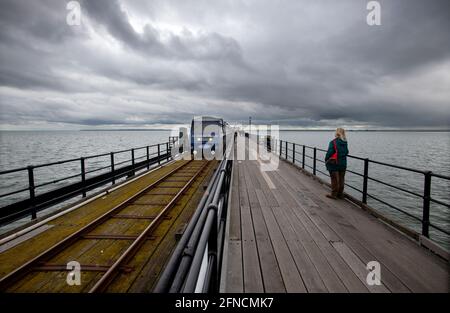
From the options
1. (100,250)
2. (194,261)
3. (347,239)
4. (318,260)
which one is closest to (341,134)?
(347,239)

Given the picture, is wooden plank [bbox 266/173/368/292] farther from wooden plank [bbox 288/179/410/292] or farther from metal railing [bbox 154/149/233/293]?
metal railing [bbox 154/149/233/293]

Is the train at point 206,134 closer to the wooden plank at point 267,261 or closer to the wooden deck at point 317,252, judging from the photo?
the wooden deck at point 317,252

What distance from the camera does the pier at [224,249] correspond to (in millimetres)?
2672

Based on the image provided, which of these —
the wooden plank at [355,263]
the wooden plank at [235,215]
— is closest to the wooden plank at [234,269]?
the wooden plank at [235,215]

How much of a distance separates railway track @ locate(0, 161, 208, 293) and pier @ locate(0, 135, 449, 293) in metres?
0.02

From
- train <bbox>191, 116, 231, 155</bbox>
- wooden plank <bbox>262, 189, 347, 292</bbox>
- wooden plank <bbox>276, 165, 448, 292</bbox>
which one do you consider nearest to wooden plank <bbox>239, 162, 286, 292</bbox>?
wooden plank <bbox>262, 189, 347, 292</bbox>

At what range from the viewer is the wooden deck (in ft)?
9.59

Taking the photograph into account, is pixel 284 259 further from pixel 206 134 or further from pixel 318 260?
pixel 206 134

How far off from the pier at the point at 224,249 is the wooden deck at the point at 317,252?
0.01 meters

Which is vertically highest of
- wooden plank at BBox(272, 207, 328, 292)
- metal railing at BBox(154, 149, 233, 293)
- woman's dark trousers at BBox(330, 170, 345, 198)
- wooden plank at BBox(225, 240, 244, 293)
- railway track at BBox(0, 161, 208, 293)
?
metal railing at BBox(154, 149, 233, 293)

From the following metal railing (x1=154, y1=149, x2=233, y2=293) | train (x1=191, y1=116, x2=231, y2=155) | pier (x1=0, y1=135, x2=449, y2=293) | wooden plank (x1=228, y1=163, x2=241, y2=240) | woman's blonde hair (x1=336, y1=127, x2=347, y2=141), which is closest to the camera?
metal railing (x1=154, y1=149, x2=233, y2=293)

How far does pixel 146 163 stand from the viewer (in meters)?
15.6
